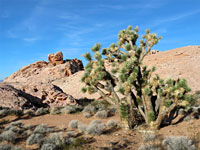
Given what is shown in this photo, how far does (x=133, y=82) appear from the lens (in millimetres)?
7012

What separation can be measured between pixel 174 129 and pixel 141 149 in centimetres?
254

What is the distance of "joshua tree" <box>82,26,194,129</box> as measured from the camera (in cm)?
637

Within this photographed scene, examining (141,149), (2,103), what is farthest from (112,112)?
(2,103)

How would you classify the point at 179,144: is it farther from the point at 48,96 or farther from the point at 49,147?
the point at 48,96

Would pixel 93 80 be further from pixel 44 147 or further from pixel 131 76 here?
pixel 44 147

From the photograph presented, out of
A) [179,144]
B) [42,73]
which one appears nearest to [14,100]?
[179,144]

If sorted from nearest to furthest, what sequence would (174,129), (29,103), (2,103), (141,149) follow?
(141,149) → (174,129) → (2,103) → (29,103)

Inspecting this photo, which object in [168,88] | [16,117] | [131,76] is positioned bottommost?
[16,117]

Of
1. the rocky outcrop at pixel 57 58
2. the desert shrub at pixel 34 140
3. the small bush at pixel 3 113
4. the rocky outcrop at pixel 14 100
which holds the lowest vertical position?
the desert shrub at pixel 34 140

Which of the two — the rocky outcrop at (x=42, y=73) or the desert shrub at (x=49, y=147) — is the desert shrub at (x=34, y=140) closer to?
the desert shrub at (x=49, y=147)

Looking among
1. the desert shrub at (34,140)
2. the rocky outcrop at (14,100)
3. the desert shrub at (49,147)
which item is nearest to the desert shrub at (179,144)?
the desert shrub at (49,147)

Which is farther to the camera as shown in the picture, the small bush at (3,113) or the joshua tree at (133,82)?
the small bush at (3,113)

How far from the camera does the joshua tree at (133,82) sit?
637cm

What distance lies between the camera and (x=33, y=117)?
10344 mm
